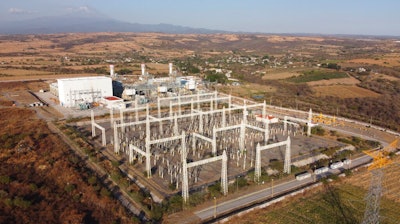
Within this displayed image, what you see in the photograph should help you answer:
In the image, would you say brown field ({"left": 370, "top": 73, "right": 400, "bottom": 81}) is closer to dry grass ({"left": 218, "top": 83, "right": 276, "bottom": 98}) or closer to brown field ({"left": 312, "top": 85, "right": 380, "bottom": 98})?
brown field ({"left": 312, "top": 85, "right": 380, "bottom": 98})

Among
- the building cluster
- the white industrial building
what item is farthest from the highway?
the white industrial building

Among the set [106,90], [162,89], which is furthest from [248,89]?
[106,90]

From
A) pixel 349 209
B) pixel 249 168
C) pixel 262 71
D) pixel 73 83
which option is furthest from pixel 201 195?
pixel 262 71

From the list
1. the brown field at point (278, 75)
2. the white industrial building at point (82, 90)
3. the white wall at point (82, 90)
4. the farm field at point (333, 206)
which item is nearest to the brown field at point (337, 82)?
the brown field at point (278, 75)

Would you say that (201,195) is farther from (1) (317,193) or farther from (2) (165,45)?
(2) (165,45)

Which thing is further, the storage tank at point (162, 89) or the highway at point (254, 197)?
the storage tank at point (162, 89)

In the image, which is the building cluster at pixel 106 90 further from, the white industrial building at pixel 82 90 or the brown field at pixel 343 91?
the brown field at pixel 343 91

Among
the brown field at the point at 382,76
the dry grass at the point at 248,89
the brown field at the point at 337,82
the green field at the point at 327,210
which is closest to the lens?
the green field at the point at 327,210
